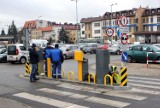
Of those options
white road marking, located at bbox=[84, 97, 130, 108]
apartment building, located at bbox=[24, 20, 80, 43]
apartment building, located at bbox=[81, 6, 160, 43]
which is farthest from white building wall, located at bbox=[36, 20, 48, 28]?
white road marking, located at bbox=[84, 97, 130, 108]

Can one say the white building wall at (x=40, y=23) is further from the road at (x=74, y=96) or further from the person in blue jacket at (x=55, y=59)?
the road at (x=74, y=96)

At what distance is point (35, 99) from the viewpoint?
937 cm

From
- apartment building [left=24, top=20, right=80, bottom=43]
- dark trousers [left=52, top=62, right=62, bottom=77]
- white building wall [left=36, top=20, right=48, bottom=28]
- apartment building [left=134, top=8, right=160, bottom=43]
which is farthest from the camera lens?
white building wall [left=36, top=20, right=48, bottom=28]

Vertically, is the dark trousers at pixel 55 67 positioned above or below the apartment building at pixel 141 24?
below

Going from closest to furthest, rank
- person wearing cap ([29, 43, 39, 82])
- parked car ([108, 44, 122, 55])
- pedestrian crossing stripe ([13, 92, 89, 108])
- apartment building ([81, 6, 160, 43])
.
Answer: pedestrian crossing stripe ([13, 92, 89, 108]) → person wearing cap ([29, 43, 39, 82]) → parked car ([108, 44, 122, 55]) → apartment building ([81, 6, 160, 43])

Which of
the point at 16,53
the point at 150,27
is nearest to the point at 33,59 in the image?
the point at 16,53

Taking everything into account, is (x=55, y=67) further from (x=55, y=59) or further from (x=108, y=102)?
(x=108, y=102)

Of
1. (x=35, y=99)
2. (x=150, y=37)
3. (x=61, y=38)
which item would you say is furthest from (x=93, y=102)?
(x=61, y=38)

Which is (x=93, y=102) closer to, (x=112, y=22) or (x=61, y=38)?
(x=112, y=22)

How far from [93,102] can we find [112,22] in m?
98.9

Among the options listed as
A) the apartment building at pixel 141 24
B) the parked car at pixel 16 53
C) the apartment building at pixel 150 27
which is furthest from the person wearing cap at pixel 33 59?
the apartment building at pixel 150 27

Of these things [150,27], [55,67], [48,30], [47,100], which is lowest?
[47,100]

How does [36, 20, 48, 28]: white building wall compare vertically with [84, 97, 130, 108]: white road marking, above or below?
above

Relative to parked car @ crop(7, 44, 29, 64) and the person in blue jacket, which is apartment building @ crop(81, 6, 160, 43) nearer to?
parked car @ crop(7, 44, 29, 64)
